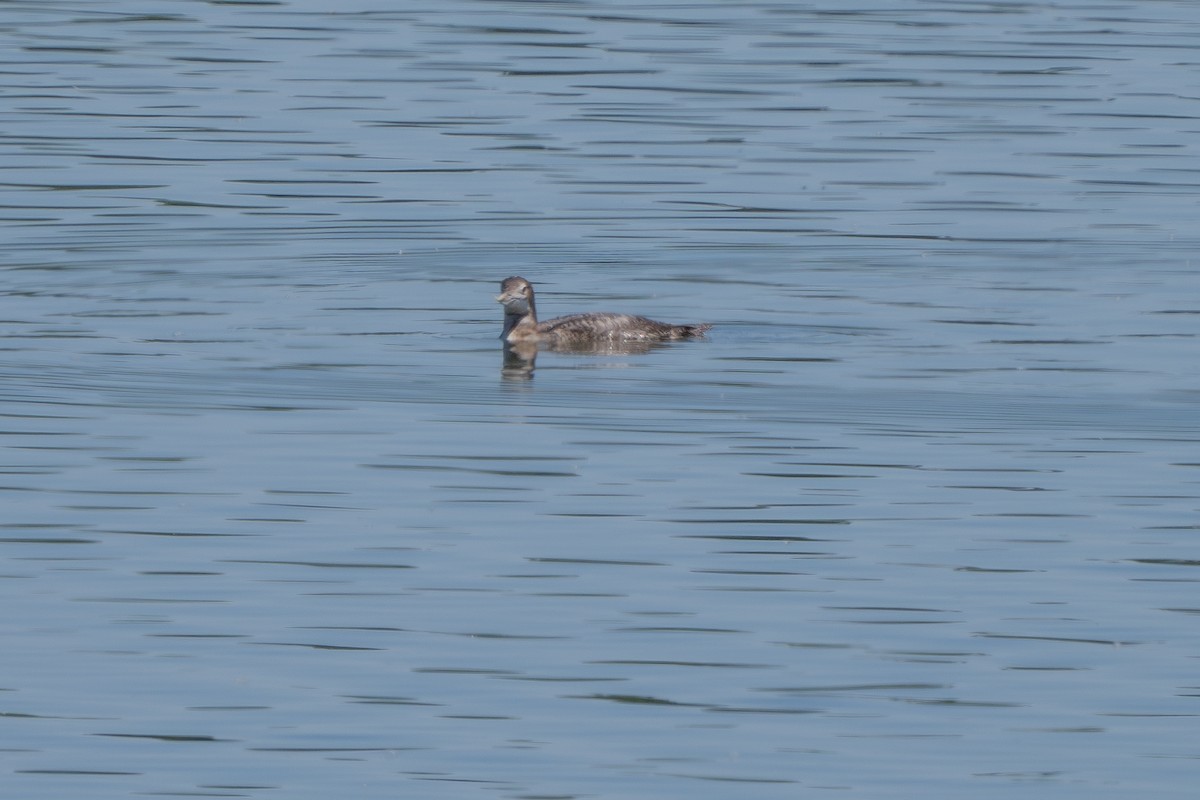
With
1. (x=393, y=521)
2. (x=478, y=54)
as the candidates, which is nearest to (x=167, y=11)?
(x=478, y=54)

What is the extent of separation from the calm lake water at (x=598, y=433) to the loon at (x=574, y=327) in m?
0.21

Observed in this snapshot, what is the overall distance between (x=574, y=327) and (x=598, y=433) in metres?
3.75

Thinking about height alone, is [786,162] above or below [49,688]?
above

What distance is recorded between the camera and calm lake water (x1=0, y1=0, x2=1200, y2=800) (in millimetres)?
11195

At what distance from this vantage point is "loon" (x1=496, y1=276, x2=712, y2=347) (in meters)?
19.9

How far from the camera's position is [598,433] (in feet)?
54.6

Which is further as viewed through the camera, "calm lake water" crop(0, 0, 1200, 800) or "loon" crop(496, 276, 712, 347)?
"loon" crop(496, 276, 712, 347)

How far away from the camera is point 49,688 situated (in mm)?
11562

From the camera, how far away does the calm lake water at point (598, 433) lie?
11.2 m

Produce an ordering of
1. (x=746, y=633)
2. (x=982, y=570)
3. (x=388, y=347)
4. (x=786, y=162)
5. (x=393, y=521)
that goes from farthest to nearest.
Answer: (x=786, y=162), (x=388, y=347), (x=393, y=521), (x=982, y=570), (x=746, y=633)

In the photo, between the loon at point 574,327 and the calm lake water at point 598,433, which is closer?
the calm lake water at point 598,433

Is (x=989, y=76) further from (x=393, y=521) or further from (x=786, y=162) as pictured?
(x=393, y=521)

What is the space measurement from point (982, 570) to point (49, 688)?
4.51 meters

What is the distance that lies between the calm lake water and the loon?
212mm
